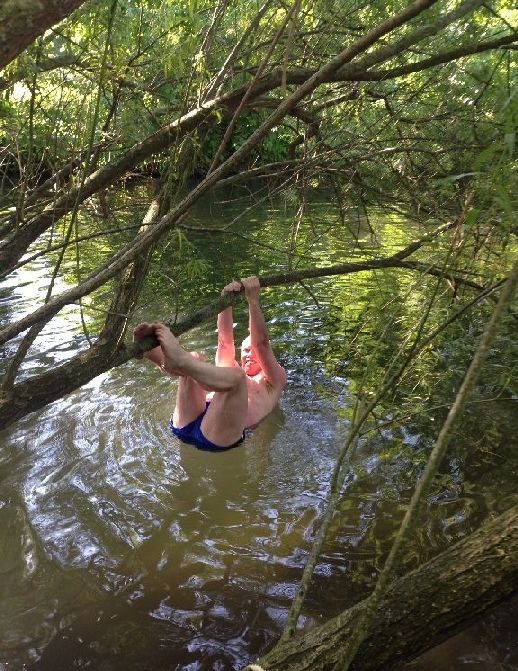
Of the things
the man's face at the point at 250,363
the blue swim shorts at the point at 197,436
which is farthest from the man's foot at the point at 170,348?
the man's face at the point at 250,363

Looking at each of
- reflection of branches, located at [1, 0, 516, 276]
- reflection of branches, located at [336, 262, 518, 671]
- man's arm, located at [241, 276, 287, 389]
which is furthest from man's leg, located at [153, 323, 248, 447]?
reflection of branches, located at [336, 262, 518, 671]

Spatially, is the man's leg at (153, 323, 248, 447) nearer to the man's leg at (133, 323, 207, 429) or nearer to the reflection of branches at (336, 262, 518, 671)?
the man's leg at (133, 323, 207, 429)

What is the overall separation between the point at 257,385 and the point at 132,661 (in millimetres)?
2045

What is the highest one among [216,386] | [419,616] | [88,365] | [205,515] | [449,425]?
[449,425]

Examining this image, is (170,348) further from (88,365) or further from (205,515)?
(205,515)

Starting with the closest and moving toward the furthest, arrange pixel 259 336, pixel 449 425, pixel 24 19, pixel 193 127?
pixel 449 425 → pixel 24 19 → pixel 193 127 → pixel 259 336

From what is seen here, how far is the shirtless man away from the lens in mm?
3275

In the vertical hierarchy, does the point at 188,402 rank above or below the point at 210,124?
below

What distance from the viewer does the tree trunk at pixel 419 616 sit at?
221 cm

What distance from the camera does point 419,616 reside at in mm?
2238

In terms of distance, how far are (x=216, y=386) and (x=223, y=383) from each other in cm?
5

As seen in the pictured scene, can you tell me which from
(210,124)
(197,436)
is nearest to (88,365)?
(197,436)

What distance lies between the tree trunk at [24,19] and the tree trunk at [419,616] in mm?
2280

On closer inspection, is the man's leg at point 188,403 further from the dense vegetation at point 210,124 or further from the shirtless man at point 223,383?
the dense vegetation at point 210,124
